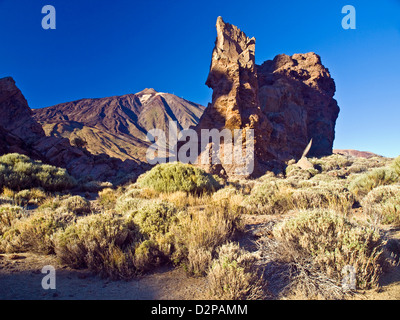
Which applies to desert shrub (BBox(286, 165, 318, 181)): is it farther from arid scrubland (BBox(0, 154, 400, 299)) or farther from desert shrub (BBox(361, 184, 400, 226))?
arid scrubland (BBox(0, 154, 400, 299))

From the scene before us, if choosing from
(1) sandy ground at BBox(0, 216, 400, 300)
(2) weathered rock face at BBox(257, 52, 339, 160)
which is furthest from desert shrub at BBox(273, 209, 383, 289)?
(2) weathered rock face at BBox(257, 52, 339, 160)

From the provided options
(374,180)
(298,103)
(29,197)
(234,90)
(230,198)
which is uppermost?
(298,103)

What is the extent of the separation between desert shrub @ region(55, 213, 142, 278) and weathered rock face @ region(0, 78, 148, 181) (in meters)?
13.6

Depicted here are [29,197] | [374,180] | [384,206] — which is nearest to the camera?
[384,206]

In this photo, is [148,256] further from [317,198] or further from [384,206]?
[384,206]

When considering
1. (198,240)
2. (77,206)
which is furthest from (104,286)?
(77,206)

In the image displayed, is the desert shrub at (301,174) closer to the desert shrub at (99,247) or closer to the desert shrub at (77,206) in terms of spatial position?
the desert shrub at (77,206)

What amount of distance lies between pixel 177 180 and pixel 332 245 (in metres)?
5.85

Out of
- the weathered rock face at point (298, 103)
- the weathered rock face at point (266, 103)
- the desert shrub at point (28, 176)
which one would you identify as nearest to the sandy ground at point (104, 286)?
the desert shrub at point (28, 176)

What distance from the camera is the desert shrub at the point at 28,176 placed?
8602 millimetres

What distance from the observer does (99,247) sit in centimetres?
315

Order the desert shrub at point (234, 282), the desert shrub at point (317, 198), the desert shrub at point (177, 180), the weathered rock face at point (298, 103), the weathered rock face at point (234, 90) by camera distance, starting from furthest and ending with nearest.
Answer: the weathered rock face at point (298, 103) → the weathered rock face at point (234, 90) → the desert shrub at point (177, 180) → the desert shrub at point (317, 198) → the desert shrub at point (234, 282)

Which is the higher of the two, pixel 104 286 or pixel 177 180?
pixel 177 180

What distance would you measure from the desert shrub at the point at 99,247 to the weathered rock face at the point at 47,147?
44.7ft
